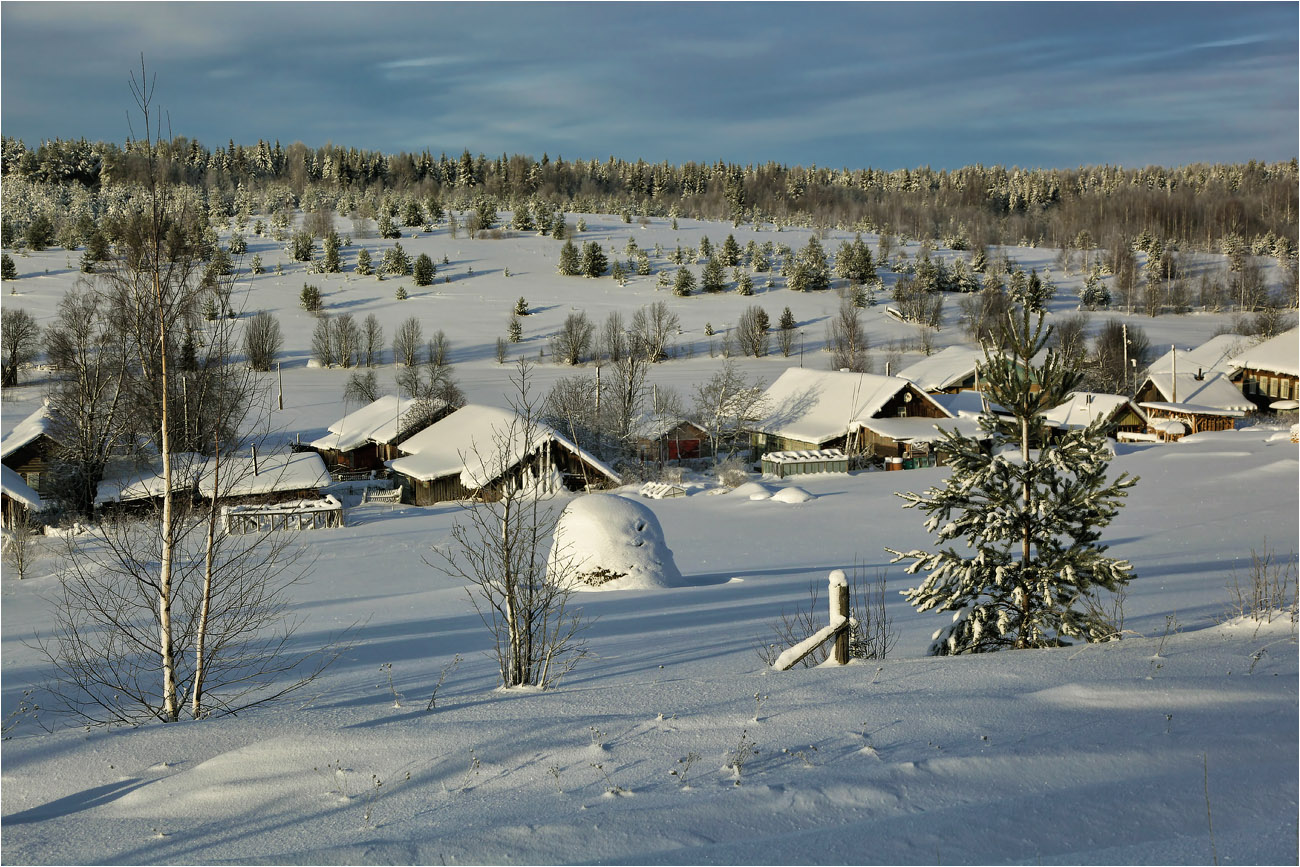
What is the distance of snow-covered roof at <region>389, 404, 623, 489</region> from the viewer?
120 feet

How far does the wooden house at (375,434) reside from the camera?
4425cm

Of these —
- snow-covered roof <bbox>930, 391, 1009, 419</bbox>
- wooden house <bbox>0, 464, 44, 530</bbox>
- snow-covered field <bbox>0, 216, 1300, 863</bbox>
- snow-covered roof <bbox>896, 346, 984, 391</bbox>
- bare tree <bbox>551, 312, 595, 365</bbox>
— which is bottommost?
wooden house <bbox>0, 464, 44, 530</bbox>

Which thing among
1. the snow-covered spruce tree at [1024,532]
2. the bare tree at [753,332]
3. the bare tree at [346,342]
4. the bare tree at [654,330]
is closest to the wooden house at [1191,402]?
the bare tree at [753,332]

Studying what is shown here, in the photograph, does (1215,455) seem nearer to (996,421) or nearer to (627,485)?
(627,485)

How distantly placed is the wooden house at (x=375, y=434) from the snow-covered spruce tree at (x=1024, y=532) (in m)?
37.7

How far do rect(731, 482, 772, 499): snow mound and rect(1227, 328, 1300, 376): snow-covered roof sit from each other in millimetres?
34552

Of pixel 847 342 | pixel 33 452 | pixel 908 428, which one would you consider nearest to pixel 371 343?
pixel 33 452

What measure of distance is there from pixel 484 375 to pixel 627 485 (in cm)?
3130

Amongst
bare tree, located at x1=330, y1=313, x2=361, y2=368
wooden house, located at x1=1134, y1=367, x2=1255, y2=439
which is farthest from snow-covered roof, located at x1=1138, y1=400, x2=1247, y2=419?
bare tree, located at x1=330, y1=313, x2=361, y2=368

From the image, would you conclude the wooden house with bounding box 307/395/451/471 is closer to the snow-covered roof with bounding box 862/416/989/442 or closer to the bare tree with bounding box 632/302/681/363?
the snow-covered roof with bounding box 862/416/989/442

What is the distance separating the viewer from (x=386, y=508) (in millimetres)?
35906

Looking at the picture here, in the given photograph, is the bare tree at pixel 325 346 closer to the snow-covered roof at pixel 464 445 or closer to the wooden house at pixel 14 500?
the snow-covered roof at pixel 464 445

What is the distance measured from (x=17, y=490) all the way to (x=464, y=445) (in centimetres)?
1557

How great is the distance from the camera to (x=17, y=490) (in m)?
30.5
